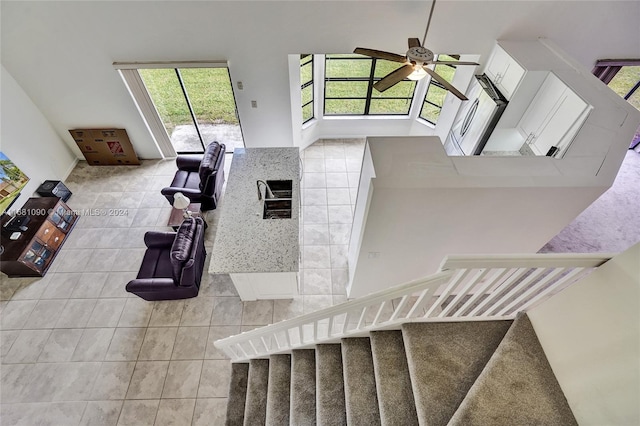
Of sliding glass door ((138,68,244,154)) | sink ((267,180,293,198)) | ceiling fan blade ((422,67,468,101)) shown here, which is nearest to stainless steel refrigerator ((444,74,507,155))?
ceiling fan blade ((422,67,468,101))

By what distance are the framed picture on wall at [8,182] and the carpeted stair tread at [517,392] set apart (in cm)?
613

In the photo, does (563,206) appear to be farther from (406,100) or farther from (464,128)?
(406,100)

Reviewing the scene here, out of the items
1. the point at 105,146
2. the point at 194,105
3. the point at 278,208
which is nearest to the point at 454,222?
the point at 278,208

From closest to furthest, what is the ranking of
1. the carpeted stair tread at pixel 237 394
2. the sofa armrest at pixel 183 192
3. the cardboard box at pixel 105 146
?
the carpeted stair tread at pixel 237 394 → the sofa armrest at pixel 183 192 → the cardboard box at pixel 105 146

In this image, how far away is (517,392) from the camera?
2.01 meters

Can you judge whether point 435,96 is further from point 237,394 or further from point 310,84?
point 237,394

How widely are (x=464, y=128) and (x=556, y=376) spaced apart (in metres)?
3.83

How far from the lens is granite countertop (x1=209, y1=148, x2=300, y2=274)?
11.8ft

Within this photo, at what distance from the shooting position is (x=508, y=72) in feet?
13.9

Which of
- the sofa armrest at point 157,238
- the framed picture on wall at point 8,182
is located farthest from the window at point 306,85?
the framed picture on wall at point 8,182

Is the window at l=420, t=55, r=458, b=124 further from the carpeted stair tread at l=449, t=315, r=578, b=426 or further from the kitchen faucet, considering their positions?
the carpeted stair tread at l=449, t=315, r=578, b=426

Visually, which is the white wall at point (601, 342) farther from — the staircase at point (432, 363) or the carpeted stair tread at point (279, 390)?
the carpeted stair tread at point (279, 390)

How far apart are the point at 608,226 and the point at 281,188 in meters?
5.18

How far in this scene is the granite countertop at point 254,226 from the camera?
3.60m
